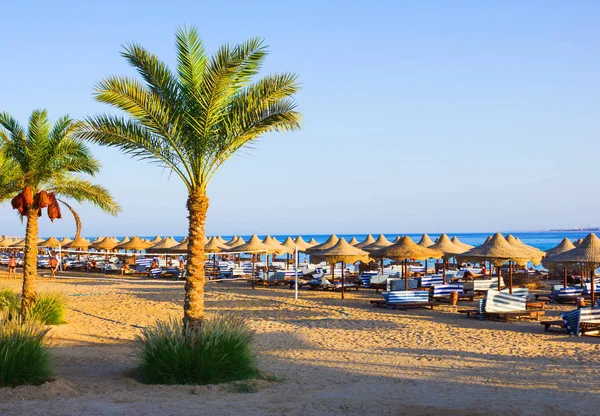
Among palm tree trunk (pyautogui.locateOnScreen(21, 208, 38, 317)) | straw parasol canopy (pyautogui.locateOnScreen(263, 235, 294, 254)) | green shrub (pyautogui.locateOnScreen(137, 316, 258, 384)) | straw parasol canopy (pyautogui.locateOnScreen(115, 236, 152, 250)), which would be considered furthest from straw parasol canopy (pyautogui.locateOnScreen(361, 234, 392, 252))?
green shrub (pyautogui.locateOnScreen(137, 316, 258, 384))

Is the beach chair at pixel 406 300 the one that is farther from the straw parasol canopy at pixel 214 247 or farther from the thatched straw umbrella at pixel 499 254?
the straw parasol canopy at pixel 214 247

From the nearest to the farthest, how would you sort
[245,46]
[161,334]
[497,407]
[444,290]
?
1. [497,407]
2. [161,334]
3. [245,46]
4. [444,290]

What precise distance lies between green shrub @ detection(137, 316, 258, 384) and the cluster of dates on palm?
6.91m

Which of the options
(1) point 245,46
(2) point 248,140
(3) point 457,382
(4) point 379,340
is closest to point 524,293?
(4) point 379,340

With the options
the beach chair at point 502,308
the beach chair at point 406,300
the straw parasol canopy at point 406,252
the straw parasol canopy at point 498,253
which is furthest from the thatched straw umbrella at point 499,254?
the beach chair at point 406,300

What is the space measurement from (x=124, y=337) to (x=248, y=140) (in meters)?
4.82

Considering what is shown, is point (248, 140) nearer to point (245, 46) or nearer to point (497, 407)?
point (245, 46)

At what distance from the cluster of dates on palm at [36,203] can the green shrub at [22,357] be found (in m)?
6.71

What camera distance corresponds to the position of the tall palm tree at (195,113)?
9312 mm

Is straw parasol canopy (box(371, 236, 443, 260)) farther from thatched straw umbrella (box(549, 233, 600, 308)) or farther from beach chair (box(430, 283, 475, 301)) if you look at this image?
thatched straw umbrella (box(549, 233, 600, 308))

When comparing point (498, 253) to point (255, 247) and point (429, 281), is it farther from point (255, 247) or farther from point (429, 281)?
point (255, 247)

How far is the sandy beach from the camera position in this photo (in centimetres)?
674

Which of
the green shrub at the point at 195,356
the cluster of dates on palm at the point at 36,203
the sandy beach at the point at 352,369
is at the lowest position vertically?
the sandy beach at the point at 352,369

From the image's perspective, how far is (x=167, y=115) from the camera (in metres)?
9.62
